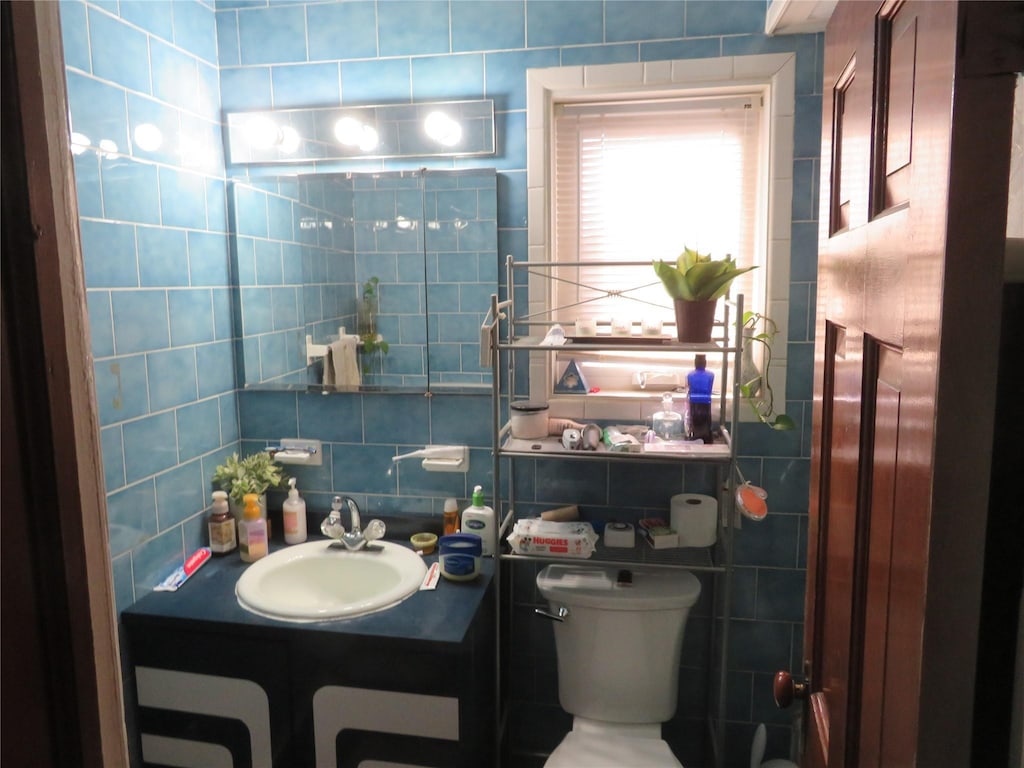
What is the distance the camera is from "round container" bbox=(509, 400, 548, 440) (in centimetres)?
192

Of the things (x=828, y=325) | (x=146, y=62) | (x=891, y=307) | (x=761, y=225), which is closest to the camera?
(x=891, y=307)

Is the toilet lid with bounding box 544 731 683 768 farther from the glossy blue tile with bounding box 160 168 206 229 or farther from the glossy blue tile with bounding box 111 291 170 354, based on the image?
the glossy blue tile with bounding box 160 168 206 229

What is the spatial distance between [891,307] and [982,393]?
175 millimetres

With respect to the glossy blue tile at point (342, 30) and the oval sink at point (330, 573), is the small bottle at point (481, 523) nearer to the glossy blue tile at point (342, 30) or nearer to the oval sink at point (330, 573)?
the oval sink at point (330, 573)

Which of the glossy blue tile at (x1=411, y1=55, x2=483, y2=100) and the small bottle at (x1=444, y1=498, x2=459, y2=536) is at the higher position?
the glossy blue tile at (x1=411, y1=55, x2=483, y2=100)

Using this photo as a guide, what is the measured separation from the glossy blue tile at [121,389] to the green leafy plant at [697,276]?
1.34 meters

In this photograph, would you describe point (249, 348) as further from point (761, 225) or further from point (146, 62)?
point (761, 225)

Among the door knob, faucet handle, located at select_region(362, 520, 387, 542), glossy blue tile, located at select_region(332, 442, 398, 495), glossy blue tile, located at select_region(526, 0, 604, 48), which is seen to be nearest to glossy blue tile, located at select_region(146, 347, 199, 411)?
glossy blue tile, located at select_region(332, 442, 398, 495)

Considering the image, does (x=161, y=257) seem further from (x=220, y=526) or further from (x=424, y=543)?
(x=424, y=543)

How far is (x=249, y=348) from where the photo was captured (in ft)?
7.36

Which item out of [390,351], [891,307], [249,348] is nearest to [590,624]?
[390,351]

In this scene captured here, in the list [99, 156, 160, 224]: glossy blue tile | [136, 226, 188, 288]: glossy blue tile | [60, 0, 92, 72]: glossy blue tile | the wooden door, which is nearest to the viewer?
the wooden door

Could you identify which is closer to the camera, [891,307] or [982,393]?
[982,393]

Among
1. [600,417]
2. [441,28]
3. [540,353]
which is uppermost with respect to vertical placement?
[441,28]
